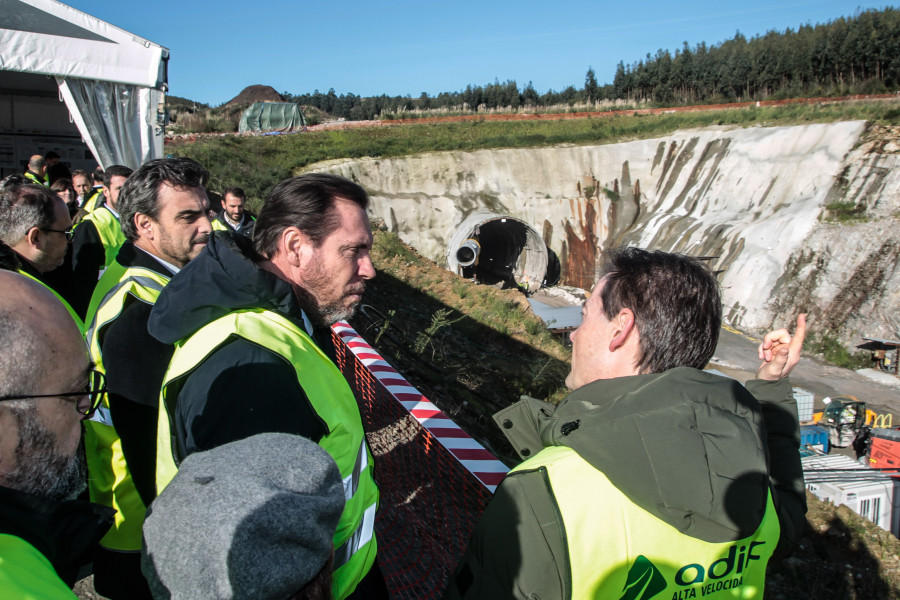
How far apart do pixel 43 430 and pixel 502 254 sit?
2351cm

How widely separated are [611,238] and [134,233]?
2306cm

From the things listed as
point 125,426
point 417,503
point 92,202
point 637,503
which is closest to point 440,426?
point 417,503

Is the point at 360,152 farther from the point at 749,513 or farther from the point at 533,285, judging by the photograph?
the point at 749,513

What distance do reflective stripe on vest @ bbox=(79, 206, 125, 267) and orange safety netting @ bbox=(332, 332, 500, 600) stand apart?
267 centimetres

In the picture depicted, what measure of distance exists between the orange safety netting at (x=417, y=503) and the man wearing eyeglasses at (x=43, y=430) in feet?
7.96

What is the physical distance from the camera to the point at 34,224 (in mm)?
3615

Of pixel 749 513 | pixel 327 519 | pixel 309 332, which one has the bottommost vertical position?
pixel 749 513

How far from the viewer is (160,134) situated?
→ 10.3 metres

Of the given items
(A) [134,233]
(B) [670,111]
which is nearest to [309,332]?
(A) [134,233]

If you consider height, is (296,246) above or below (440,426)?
above

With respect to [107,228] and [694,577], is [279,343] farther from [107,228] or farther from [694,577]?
[107,228]

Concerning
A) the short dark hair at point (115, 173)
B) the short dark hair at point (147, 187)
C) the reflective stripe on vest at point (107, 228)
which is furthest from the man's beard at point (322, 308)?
the short dark hair at point (115, 173)

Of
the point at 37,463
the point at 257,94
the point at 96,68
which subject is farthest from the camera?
the point at 257,94

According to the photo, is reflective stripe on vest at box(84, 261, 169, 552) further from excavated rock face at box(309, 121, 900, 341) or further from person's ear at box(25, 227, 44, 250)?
excavated rock face at box(309, 121, 900, 341)
